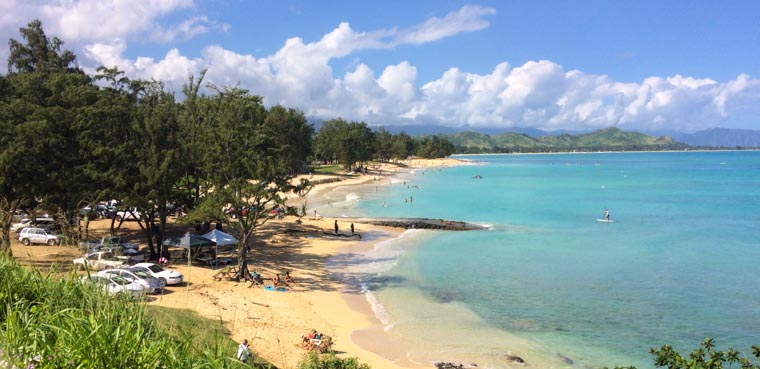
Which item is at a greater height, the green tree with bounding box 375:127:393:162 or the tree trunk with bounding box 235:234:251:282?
the green tree with bounding box 375:127:393:162

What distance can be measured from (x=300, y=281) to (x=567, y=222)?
3651 cm

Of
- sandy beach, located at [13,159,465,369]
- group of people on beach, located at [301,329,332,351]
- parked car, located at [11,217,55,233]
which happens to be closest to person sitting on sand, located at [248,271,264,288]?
sandy beach, located at [13,159,465,369]

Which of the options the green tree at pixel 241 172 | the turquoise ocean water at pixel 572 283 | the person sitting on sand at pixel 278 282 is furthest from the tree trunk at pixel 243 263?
the turquoise ocean water at pixel 572 283

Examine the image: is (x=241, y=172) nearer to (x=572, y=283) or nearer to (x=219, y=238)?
(x=219, y=238)

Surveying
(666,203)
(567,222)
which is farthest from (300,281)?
(666,203)

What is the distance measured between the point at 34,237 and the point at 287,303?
19.5 m

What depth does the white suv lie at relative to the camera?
30.9 meters

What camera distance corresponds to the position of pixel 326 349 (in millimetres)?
17344

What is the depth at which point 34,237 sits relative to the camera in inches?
1227

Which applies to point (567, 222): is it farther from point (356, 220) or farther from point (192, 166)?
point (192, 166)

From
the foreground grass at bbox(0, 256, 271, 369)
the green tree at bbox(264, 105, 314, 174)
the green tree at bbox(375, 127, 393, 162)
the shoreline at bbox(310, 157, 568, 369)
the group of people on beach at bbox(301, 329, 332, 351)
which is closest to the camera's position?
the foreground grass at bbox(0, 256, 271, 369)

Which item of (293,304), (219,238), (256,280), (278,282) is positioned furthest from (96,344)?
(219,238)

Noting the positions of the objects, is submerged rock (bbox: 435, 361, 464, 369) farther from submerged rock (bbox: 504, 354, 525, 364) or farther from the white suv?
the white suv

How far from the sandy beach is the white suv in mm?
567
